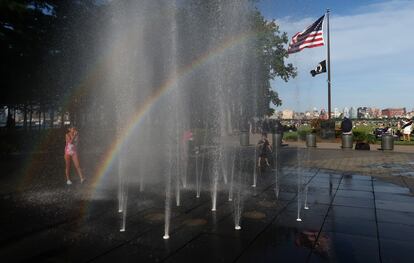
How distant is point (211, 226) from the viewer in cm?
628

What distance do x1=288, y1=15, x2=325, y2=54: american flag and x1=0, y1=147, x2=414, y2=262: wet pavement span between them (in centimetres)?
1480

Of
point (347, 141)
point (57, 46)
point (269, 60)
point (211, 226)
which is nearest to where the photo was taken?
point (211, 226)

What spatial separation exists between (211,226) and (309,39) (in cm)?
2007

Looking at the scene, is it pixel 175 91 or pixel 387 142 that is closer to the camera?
pixel 387 142

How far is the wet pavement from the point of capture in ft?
16.4

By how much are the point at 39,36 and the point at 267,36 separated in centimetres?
2843

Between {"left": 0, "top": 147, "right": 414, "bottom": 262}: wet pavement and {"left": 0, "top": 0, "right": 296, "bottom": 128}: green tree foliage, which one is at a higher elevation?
{"left": 0, "top": 0, "right": 296, "bottom": 128}: green tree foliage

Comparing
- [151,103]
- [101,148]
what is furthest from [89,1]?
[151,103]

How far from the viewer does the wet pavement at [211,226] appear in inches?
197

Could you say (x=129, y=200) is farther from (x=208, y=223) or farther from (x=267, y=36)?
(x=267, y=36)

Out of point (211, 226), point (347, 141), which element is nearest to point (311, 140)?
point (347, 141)

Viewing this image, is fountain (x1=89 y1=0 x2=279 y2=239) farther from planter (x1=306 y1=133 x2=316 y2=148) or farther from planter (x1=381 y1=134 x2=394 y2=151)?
planter (x1=381 y1=134 x2=394 y2=151)

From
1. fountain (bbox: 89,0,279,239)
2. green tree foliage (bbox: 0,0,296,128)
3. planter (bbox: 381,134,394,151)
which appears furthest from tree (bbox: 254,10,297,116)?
planter (bbox: 381,134,394,151)

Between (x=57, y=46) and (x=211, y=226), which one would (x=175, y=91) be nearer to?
(x=57, y=46)
